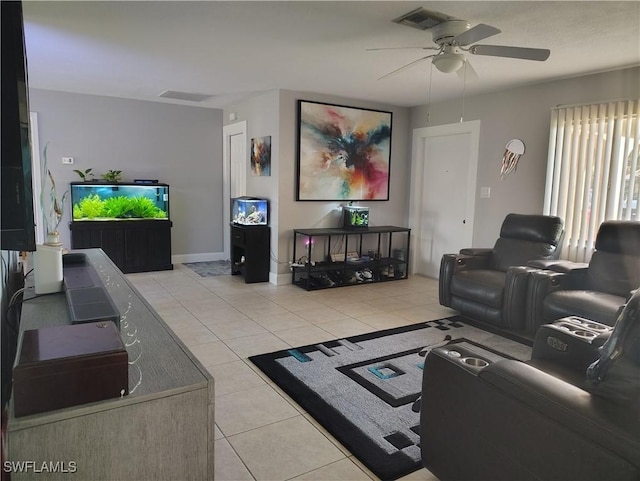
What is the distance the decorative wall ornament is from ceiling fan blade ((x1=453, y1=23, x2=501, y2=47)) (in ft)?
7.54

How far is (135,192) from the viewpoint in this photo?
18.9 feet

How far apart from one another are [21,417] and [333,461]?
1.36 meters

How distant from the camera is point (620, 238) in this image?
349 cm

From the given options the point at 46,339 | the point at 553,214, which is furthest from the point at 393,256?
the point at 46,339

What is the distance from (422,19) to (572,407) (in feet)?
7.91

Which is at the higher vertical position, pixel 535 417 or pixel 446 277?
pixel 535 417

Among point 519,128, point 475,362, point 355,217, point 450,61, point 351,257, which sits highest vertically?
point 450,61

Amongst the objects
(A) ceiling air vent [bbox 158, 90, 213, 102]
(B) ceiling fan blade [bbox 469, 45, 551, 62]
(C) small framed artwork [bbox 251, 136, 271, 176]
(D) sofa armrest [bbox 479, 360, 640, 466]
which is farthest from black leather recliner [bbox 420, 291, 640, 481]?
(A) ceiling air vent [bbox 158, 90, 213, 102]

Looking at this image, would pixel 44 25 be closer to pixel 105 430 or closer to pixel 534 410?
pixel 105 430

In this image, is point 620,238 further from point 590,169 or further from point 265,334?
point 265,334

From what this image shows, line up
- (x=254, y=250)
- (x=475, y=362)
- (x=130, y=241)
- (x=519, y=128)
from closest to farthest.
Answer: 1. (x=475, y=362)
2. (x=519, y=128)
3. (x=254, y=250)
4. (x=130, y=241)

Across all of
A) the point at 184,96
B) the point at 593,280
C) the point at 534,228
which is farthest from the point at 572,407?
the point at 184,96

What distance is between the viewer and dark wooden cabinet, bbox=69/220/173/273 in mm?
5371

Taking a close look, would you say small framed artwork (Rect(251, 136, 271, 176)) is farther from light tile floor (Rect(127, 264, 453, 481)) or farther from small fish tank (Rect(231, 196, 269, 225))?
light tile floor (Rect(127, 264, 453, 481))
